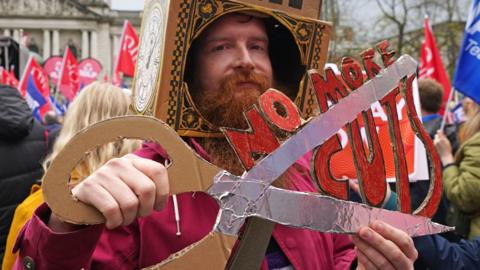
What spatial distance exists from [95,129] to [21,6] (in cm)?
5701

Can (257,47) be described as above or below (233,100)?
above

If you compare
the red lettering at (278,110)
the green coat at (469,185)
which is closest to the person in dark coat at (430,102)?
the green coat at (469,185)

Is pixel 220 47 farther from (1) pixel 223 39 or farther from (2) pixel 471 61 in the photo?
(2) pixel 471 61

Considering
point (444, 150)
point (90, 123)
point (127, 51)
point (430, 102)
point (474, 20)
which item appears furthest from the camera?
point (127, 51)

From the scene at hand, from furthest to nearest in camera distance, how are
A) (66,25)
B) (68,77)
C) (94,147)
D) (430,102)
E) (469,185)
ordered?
1. (66,25)
2. (68,77)
3. (430,102)
4. (469,185)
5. (94,147)

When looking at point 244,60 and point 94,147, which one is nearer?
point 94,147

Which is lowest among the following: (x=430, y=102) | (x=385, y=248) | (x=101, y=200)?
(x=430, y=102)

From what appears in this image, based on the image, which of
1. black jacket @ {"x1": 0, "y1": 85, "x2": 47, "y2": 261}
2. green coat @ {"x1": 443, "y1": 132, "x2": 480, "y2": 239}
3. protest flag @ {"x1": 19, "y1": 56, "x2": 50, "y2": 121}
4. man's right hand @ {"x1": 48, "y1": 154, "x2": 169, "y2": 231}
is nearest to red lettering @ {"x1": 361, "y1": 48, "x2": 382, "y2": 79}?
man's right hand @ {"x1": 48, "y1": 154, "x2": 169, "y2": 231}

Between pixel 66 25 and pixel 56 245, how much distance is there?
56.0 m

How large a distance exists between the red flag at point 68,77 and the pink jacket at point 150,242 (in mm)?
10566

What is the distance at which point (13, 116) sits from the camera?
320 cm

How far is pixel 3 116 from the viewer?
3.15 metres

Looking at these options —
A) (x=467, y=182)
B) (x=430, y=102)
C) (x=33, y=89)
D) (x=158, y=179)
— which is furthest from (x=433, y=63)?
(x=158, y=179)

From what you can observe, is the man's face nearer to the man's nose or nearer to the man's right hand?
the man's nose
